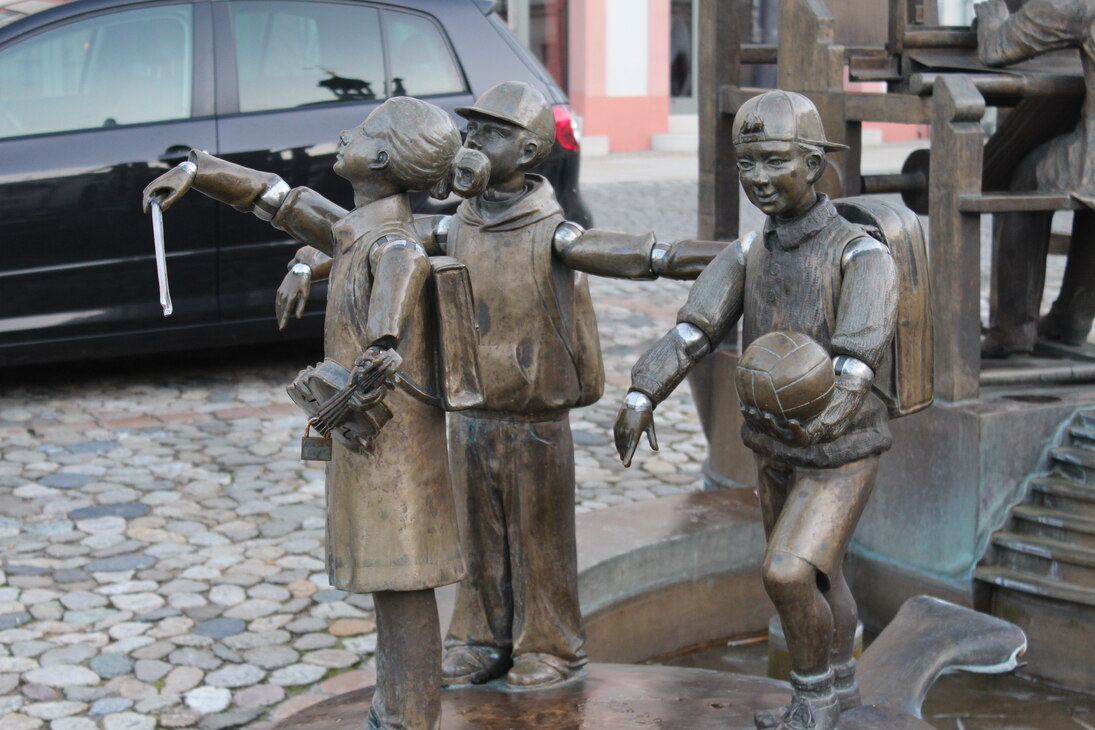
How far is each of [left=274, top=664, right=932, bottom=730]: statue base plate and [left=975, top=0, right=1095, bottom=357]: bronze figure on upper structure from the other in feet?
6.83

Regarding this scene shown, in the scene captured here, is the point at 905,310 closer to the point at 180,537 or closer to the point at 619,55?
the point at 180,537

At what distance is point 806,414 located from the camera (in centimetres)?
279

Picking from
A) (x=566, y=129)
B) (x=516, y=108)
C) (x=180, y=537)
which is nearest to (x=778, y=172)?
(x=516, y=108)

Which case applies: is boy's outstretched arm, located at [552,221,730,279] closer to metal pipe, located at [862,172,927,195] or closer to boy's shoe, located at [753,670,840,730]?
boy's shoe, located at [753,670,840,730]

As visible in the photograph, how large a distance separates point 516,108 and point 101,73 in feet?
14.1

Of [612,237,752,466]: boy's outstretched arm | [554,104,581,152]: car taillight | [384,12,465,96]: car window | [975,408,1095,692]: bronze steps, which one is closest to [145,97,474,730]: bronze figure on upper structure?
[612,237,752,466]: boy's outstretched arm

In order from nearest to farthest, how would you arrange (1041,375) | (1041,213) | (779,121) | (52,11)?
(779,121) < (1041,375) < (1041,213) < (52,11)

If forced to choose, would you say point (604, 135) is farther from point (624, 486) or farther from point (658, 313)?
point (624, 486)

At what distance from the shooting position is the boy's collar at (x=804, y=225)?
2.98m

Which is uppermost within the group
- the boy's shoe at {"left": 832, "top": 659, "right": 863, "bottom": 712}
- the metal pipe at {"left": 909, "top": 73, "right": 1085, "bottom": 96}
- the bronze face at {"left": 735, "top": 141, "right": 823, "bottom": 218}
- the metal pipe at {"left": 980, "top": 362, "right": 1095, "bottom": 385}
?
the metal pipe at {"left": 909, "top": 73, "right": 1085, "bottom": 96}

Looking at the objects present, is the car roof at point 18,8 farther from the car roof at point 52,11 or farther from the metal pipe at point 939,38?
the metal pipe at point 939,38

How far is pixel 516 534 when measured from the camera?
345cm


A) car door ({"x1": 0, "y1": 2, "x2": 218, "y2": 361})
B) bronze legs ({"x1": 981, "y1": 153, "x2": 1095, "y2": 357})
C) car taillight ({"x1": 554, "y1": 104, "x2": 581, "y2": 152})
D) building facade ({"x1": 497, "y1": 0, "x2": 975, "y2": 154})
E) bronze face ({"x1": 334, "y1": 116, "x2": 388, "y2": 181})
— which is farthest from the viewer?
building facade ({"x1": 497, "y1": 0, "x2": 975, "y2": 154})

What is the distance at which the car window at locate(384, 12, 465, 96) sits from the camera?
7.39m
